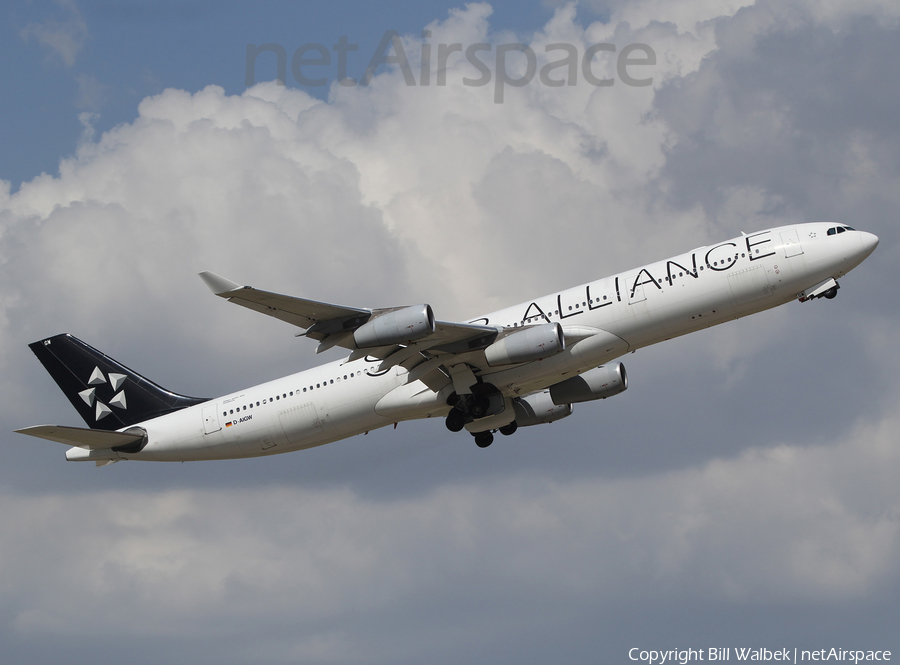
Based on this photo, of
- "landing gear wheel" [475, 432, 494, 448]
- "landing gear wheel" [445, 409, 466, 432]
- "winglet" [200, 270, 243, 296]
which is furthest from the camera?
"landing gear wheel" [475, 432, 494, 448]

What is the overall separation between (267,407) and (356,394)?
451 cm

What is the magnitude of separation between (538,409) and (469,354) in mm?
9339

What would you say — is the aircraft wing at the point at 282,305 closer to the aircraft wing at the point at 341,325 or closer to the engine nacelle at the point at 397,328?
the aircraft wing at the point at 341,325

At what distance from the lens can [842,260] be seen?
42969 millimetres

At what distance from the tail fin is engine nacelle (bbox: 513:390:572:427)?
15.9m

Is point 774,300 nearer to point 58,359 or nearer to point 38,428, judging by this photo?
point 38,428

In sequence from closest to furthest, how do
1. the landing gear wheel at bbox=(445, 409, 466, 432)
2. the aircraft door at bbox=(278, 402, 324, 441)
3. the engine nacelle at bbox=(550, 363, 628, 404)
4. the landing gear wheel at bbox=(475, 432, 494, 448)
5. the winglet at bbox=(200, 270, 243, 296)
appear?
the winglet at bbox=(200, 270, 243, 296), the landing gear wheel at bbox=(445, 409, 466, 432), the aircraft door at bbox=(278, 402, 324, 441), the engine nacelle at bbox=(550, 363, 628, 404), the landing gear wheel at bbox=(475, 432, 494, 448)

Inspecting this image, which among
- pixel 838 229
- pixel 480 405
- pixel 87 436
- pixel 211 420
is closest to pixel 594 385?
pixel 480 405

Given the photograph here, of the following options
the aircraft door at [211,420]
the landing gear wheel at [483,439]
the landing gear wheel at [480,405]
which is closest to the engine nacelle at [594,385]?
the landing gear wheel at [483,439]

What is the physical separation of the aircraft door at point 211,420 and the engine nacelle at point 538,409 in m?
14.7

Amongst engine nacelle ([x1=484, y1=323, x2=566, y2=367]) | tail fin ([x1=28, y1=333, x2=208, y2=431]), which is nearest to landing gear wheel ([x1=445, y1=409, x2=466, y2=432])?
engine nacelle ([x1=484, y1=323, x2=566, y2=367])

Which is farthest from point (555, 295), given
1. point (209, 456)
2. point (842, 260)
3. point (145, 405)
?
point (145, 405)

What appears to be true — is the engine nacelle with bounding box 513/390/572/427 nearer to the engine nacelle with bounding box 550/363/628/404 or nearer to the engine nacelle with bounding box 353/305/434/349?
the engine nacelle with bounding box 550/363/628/404

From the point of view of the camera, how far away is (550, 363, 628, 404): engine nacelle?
1960 inches
